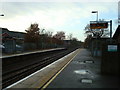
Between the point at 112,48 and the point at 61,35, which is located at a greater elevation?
the point at 61,35

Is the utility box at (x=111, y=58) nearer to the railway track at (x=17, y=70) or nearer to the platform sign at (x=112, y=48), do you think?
the platform sign at (x=112, y=48)

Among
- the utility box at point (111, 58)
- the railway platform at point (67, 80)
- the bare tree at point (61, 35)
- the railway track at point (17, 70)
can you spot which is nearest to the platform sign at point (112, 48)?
the utility box at point (111, 58)

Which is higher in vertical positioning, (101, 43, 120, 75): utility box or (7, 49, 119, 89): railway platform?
(101, 43, 120, 75): utility box

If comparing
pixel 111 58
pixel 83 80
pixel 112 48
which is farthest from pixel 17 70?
pixel 112 48

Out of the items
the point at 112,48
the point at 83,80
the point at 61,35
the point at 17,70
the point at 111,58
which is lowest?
the point at 17,70

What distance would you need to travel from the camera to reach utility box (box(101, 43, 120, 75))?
38.3 feet

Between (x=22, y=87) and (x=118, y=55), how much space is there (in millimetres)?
6658

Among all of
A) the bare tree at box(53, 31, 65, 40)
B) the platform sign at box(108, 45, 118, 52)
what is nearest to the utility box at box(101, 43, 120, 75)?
the platform sign at box(108, 45, 118, 52)

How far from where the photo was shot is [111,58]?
38.7 ft

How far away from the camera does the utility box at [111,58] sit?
11.7 meters

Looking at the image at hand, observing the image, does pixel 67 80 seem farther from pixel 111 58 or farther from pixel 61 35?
pixel 61 35

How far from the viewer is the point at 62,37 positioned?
136 meters

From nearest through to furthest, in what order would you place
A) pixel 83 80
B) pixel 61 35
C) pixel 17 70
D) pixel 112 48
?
1. pixel 83 80
2. pixel 112 48
3. pixel 17 70
4. pixel 61 35

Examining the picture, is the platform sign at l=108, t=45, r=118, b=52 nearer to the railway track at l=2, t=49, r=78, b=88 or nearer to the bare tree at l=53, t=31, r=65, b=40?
the railway track at l=2, t=49, r=78, b=88
